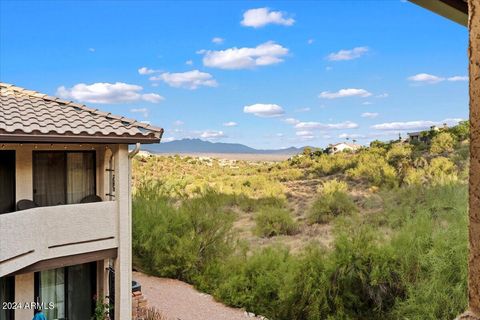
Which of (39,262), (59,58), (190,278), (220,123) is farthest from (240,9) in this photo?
(220,123)

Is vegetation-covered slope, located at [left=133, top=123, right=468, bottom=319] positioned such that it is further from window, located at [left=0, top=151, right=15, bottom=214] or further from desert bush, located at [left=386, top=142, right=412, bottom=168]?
window, located at [left=0, top=151, right=15, bottom=214]

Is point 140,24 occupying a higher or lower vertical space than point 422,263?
higher

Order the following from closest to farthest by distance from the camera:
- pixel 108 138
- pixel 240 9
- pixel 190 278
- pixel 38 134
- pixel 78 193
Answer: pixel 38 134 → pixel 108 138 → pixel 78 193 → pixel 190 278 → pixel 240 9

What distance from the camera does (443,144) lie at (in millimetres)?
37344

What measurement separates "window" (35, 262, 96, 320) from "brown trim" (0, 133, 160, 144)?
3478 millimetres

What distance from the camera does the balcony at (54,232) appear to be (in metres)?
7.84

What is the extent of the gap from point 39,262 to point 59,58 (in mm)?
31191

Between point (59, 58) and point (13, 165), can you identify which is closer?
point (13, 165)

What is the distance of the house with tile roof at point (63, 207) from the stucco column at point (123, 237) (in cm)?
2

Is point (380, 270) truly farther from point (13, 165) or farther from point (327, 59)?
point (327, 59)

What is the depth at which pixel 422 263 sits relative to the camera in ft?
35.5

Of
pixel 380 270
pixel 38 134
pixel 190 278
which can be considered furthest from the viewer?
pixel 190 278

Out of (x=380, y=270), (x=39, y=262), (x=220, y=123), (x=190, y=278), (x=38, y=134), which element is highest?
(x=220, y=123)

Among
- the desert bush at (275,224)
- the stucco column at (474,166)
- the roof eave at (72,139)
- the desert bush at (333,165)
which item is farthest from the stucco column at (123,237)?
the desert bush at (333,165)
